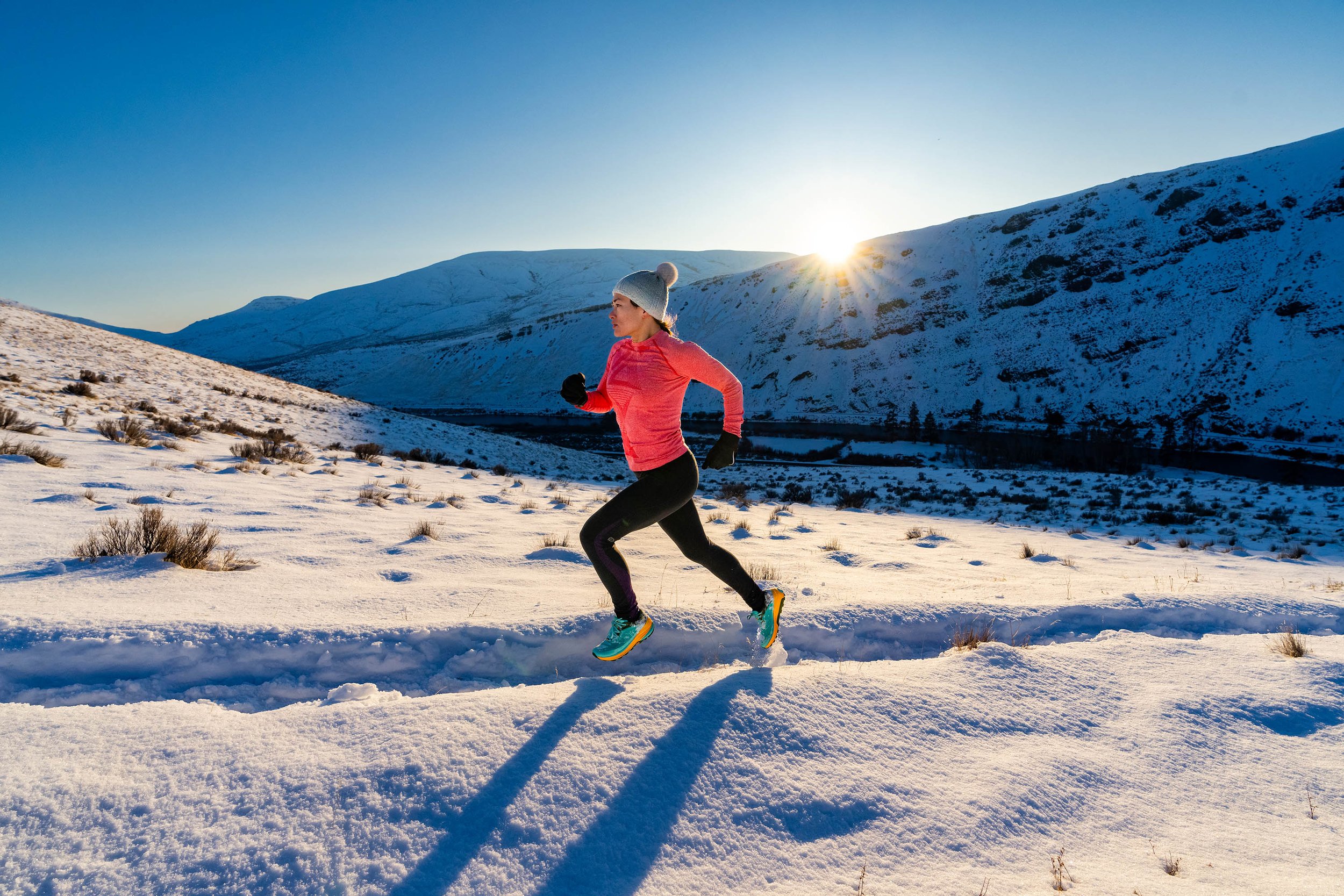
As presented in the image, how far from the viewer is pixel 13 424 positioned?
24.5 ft

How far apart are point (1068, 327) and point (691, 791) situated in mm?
55511

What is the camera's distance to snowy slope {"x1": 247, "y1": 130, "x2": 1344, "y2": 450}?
37656mm

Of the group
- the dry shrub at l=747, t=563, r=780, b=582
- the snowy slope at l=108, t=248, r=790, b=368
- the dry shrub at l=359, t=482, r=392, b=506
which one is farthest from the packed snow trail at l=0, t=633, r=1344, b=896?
the snowy slope at l=108, t=248, r=790, b=368

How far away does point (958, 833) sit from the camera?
1.52m

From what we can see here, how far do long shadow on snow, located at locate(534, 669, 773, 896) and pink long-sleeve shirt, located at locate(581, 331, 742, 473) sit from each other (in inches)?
44.9

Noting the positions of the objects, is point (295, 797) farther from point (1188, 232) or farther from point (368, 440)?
point (1188, 232)

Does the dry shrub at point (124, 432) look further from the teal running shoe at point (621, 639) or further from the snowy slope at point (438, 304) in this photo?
the snowy slope at point (438, 304)

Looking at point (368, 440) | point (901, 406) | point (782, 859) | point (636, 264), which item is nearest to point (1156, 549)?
point (782, 859)

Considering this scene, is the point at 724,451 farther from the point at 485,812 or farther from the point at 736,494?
the point at 736,494

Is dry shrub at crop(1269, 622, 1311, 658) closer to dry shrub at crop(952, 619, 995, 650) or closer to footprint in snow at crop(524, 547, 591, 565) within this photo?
dry shrub at crop(952, 619, 995, 650)

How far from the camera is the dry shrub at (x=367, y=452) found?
12.0 metres

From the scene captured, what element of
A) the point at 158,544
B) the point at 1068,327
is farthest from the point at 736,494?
the point at 1068,327

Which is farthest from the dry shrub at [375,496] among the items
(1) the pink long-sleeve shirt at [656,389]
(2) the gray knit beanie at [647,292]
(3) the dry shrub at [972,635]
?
(3) the dry shrub at [972,635]

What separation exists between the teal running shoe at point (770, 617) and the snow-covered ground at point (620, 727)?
13 centimetres
